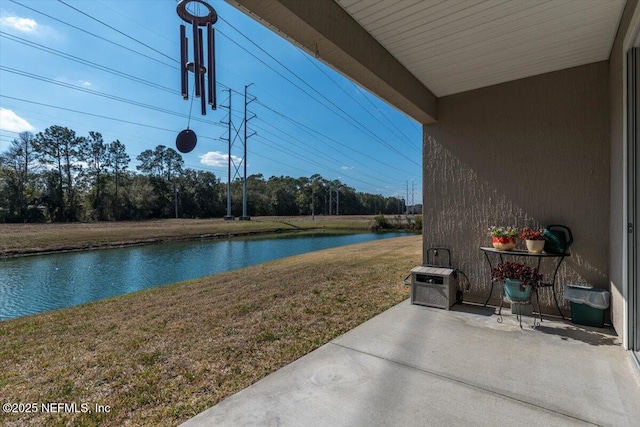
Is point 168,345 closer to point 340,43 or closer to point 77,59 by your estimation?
point 340,43

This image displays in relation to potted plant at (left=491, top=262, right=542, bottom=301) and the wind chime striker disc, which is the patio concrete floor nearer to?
potted plant at (left=491, top=262, right=542, bottom=301)

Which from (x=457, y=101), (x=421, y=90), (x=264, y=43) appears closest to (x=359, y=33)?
(x=421, y=90)

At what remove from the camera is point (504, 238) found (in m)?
2.76

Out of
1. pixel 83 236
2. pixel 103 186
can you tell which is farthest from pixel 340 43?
pixel 103 186

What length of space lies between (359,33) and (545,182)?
2.34 metres

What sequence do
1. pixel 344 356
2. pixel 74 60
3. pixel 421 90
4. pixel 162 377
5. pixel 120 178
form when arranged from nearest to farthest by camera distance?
pixel 162 377 < pixel 344 356 < pixel 421 90 < pixel 74 60 < pixel 120 178

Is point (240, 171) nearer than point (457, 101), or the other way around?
point (457, 101)

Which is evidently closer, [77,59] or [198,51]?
[198,51]

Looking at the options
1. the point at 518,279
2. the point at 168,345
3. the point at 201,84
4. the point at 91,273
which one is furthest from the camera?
the point at 91,273

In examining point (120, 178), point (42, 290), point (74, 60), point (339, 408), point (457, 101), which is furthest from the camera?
point (120, 178)

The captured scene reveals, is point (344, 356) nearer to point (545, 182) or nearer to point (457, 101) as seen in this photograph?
point (545, 182)

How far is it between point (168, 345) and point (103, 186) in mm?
37932

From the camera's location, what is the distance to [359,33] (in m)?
2.14

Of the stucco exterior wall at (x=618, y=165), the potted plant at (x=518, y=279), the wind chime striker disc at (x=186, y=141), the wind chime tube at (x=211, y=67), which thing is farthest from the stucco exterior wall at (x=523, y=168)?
the wind chime striker disc at (x=186, y=141)
